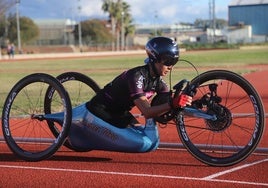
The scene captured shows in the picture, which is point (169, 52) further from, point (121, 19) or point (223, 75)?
point (121, 19)

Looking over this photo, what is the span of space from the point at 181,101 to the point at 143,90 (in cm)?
54

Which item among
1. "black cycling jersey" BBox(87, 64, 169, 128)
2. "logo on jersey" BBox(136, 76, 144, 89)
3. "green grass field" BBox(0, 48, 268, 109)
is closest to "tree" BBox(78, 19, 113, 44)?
"green grass field" BBox(0, 48, 268, 109)

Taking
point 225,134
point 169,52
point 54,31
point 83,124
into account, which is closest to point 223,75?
point 169,52

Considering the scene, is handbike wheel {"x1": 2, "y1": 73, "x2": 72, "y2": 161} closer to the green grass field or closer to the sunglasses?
the sunglasses

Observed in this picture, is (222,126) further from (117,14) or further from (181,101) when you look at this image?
(117,14)

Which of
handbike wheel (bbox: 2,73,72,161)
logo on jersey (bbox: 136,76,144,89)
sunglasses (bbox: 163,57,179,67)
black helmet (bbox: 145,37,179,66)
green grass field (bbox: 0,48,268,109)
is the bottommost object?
green grass field (bbox: 0,48,268,109)

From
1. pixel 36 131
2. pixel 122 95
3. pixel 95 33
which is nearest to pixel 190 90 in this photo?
pixel 122 95

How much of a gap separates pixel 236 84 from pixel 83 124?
1700 mm

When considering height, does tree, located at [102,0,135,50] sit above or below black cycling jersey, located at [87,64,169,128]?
above

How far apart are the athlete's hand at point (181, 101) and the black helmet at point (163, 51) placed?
1.64 feet

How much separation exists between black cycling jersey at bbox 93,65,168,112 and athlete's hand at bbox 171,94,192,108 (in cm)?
42

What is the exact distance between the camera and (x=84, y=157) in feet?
20.7

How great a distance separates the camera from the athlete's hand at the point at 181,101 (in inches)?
215

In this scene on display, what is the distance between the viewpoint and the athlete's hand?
215 inches
